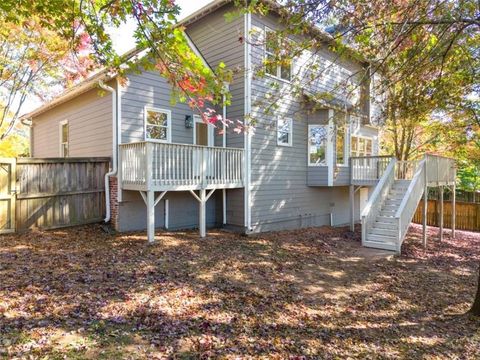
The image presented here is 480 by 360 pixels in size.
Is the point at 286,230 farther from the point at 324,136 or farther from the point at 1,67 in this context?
the point at 1,67

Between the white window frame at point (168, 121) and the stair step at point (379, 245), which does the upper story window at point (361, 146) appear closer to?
the stair step at point (379, 245)

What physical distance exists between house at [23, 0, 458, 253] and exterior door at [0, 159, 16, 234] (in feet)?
7.72

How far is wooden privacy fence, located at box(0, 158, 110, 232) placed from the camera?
8.06 meters

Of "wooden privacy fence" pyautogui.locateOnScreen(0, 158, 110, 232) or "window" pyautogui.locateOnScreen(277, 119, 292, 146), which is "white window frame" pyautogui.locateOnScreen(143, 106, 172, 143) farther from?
"window" pyautogui.locateOnScreen(277, 119, 292, 146)

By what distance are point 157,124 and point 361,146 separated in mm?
10066

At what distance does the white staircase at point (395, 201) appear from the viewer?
10023 millimetres

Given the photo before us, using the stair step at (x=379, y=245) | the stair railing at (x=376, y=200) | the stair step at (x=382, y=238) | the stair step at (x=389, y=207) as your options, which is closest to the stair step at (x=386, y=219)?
the stair railing at (x=376, y=200)

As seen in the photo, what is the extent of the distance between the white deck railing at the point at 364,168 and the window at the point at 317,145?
1560 millimetres

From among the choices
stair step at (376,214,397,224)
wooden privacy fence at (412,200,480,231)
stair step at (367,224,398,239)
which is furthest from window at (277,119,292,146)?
wooden privacy fence at (412,200,480,231)

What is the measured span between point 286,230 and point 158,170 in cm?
556

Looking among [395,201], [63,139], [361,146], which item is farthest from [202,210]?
[361,146]

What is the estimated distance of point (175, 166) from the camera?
336 inches

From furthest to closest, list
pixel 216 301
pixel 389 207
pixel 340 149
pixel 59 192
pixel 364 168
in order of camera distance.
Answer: pixel 364 168, pixel 340 149, pixel 389 207, pixel 59 192, pixel 216 301

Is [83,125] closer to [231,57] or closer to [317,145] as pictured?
[231,57]
